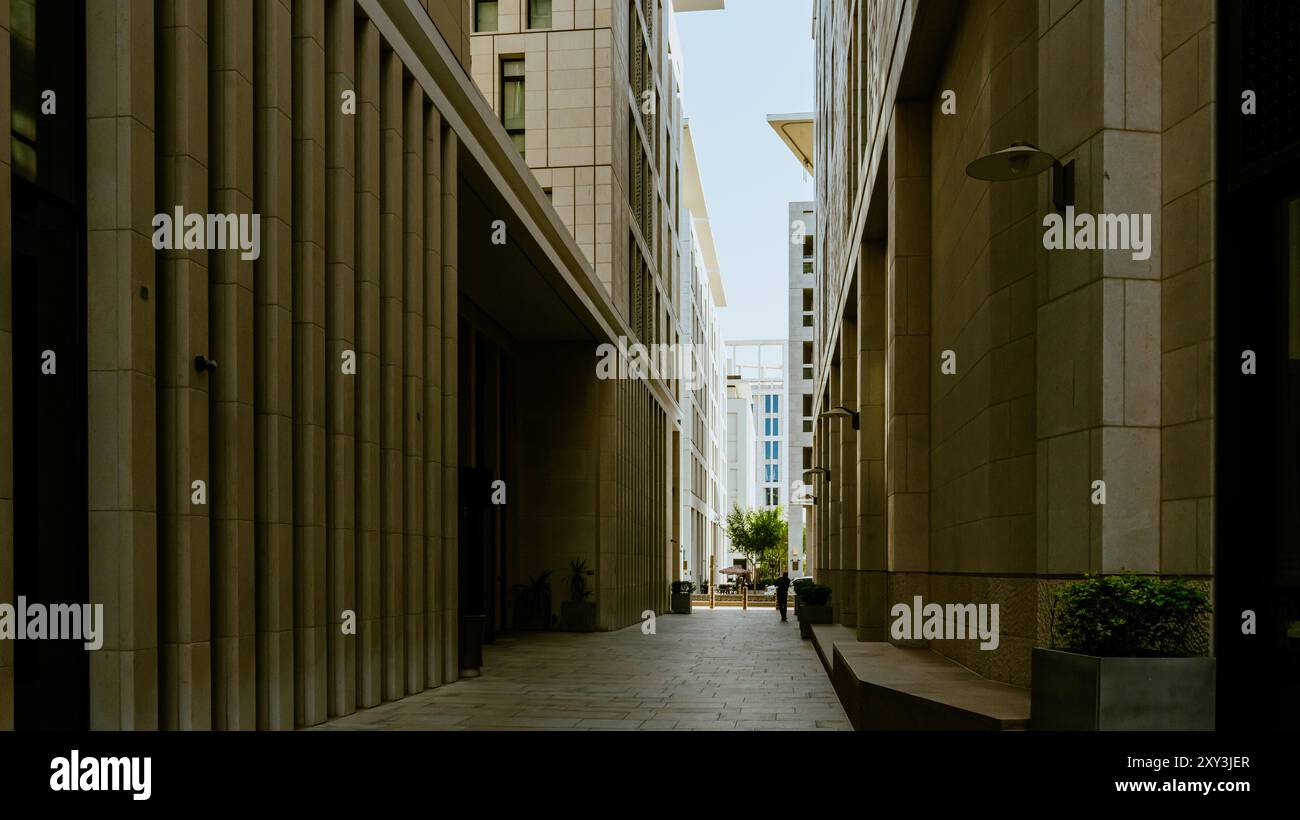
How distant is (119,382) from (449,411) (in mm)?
7839

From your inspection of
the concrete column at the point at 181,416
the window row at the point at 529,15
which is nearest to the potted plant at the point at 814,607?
the window row at the point at 529,15

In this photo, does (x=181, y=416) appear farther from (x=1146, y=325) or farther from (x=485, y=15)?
(x=485, y=15)

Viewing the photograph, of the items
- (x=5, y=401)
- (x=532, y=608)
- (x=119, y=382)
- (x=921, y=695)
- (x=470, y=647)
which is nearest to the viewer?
(x=5, y=401)

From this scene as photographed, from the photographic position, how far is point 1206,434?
26.4ft

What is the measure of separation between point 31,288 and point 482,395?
19.2 meters

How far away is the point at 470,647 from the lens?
1739 cm

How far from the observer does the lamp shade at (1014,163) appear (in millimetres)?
8586

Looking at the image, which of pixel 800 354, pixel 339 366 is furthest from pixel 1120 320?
pixel 800 354

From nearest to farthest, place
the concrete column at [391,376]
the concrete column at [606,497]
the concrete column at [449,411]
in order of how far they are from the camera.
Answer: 1. the concrete column at [391,376]
2. the concrete column at [449,411]
3. the concrete column at [606,497]

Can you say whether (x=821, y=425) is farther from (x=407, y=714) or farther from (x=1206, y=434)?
(x=1206, y=434)

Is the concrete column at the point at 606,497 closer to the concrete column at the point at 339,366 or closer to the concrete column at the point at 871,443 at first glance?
the concrete column at the point at 871,443

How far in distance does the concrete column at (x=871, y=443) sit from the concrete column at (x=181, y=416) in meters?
12.9

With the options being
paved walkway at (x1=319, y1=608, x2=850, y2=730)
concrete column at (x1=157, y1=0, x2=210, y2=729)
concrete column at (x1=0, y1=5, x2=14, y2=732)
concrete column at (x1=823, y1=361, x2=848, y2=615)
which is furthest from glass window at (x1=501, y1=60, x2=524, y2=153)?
concrete column at (x1=0, y1=5, x2=14, y2=732)
